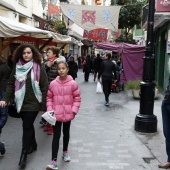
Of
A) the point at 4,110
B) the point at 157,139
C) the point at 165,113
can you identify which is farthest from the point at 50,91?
the point at 157,139

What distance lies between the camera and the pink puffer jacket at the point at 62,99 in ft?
15.3

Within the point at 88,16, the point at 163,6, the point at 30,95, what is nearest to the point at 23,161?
the point at 30,95

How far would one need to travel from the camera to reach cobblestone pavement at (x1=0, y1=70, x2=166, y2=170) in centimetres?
494

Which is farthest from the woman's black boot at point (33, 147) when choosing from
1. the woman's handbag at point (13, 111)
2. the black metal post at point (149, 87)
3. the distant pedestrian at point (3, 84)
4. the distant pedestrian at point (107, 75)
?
the distant pedestrian at point (107, 75)

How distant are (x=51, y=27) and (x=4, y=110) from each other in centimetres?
1931

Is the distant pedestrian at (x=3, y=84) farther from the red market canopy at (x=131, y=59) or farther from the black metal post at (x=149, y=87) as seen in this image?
the red market canopy at (x=131, y=59)

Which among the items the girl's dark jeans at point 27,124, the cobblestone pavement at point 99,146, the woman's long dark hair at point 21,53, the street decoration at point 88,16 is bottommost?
the cobblestone pavement at point 99,146

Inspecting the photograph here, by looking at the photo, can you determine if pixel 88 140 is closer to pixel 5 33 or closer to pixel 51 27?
pixel 5 33

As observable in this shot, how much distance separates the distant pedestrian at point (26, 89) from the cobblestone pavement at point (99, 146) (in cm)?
66

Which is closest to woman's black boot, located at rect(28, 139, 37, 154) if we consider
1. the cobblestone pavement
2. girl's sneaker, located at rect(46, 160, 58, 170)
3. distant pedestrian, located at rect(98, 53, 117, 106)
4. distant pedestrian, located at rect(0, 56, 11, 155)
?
the cobblestone pavement

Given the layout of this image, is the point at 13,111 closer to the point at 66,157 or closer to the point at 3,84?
the point at 3,84

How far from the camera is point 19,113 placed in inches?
189

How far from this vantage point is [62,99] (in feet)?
15.3

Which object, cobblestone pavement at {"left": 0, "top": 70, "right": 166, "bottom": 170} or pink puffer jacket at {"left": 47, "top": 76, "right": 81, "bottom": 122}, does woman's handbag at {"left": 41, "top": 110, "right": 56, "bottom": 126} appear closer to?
pink puffer jacket at {"left": 47, "top": 76, "right": 81, "bottom": 122}
